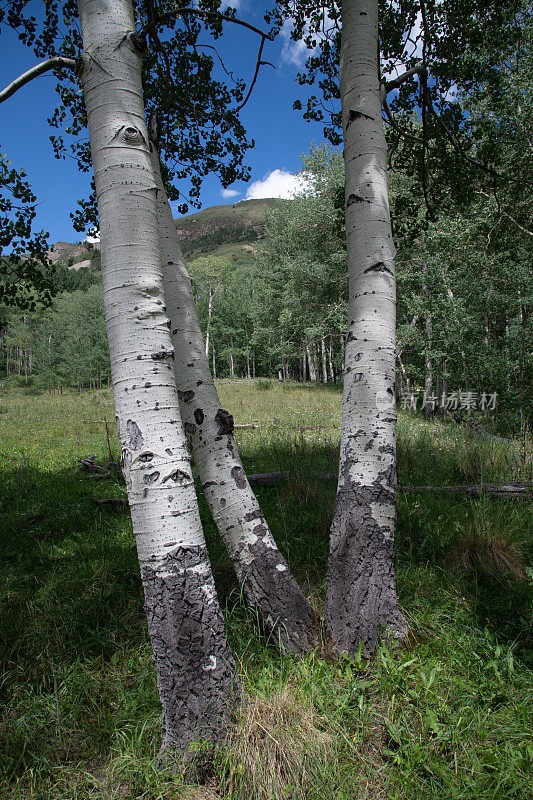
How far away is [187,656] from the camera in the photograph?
71.9 inches

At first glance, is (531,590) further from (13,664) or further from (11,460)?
(11,460)

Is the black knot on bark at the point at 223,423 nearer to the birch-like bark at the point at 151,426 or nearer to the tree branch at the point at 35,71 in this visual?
the birch-like bark at the point at 151,426

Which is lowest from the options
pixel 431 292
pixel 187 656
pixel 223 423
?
pixel 187 656

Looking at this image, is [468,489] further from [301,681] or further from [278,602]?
[301,681]

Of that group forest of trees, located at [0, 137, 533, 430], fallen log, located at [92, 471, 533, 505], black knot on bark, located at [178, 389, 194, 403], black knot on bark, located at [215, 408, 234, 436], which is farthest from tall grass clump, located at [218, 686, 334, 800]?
forest of trees, located at [0, 137, 533, 430]

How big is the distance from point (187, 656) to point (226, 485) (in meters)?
1.06

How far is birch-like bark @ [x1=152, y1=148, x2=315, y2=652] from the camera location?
96.3 inches

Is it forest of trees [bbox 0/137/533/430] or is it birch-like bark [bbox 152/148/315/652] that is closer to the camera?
birch-like bark [bbox 152/148/315/652]

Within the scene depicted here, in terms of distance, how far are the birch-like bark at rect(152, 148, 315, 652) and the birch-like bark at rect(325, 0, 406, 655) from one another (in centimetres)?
27

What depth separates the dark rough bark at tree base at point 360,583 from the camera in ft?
7.48

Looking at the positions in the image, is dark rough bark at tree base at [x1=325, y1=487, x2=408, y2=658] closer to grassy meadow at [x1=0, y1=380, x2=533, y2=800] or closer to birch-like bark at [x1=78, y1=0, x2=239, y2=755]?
grassy meadow at [x1=0, y1=380, x2=533, y2=800]
